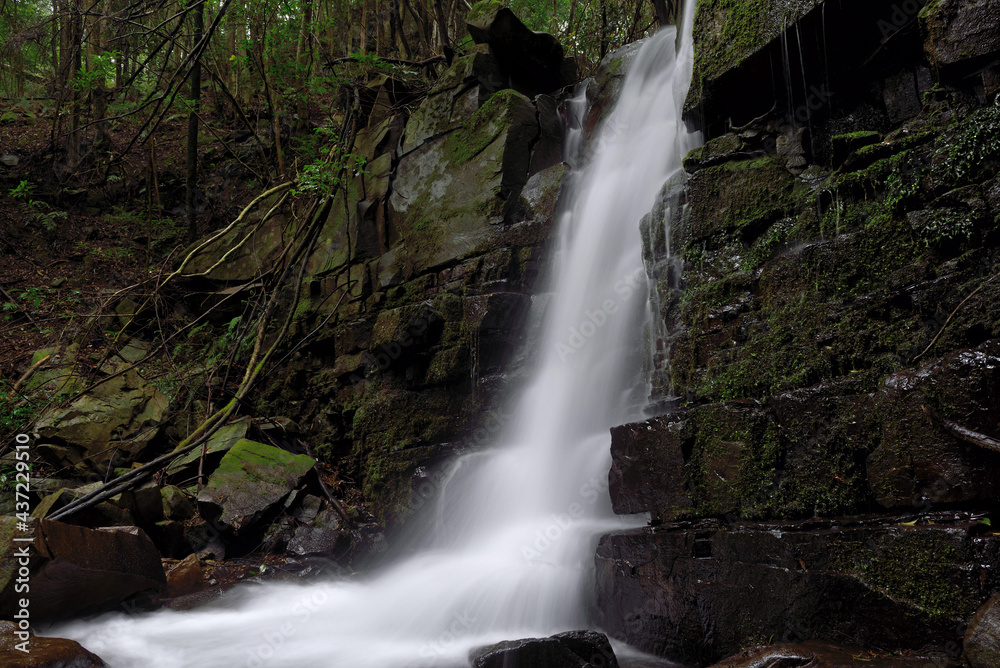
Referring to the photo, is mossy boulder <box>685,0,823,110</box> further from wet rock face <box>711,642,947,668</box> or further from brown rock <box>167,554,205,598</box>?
brown rock <box>167,554,205,598</box>

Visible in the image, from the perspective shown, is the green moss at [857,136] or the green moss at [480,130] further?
the green moss at [480,130]

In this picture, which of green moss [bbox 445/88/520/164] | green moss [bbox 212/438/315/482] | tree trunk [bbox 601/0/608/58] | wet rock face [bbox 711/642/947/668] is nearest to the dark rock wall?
wet rock face [bbox 711/642/947/668]

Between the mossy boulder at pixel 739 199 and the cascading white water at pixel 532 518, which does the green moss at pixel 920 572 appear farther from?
the mossy boulder at pixel 739 199

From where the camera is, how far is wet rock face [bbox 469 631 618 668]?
3256 millimetres

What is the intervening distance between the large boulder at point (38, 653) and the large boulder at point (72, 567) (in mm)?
350

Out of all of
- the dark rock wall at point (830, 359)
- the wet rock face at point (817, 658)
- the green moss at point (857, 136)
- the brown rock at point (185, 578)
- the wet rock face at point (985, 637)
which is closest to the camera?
the wet rock face at point (985, 637)

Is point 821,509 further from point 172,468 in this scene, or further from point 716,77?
point 172,468

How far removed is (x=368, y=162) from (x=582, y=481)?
655 cm

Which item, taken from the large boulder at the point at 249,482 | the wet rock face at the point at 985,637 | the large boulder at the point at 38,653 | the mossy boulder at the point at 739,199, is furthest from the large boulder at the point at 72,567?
the wet rock face at the point at 985,637

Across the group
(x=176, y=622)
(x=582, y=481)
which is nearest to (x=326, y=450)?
(x=176, y=622)

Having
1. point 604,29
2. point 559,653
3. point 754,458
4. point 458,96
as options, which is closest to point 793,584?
point 754,458

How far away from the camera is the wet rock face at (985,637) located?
2.48 metres

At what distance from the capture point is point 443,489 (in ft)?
21.2

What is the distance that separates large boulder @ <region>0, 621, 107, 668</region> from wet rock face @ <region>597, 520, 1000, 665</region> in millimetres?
3100
